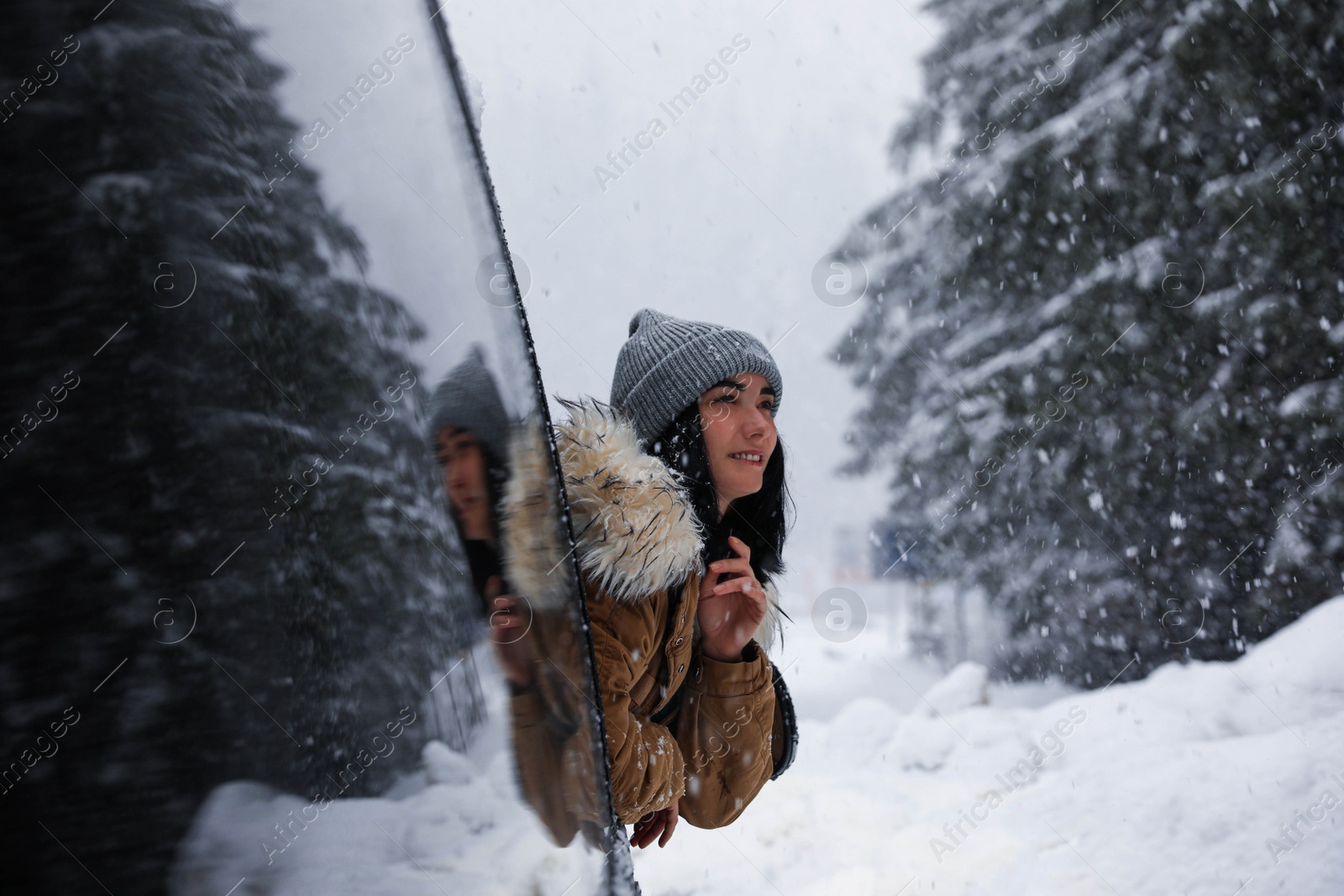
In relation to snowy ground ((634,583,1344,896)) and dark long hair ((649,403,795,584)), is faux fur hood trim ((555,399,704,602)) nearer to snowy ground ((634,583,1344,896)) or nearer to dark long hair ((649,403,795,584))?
dark long hair ((649,403,795,584))

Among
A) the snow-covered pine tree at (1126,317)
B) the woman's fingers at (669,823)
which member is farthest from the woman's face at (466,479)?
the snow-covered pine tree at (1126,317)

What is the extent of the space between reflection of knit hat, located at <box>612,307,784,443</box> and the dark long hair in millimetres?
50

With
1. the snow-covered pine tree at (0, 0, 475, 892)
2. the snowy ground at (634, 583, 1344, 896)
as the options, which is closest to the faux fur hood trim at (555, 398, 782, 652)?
the snow-covered pine tree at (0, 0, 475, 892)

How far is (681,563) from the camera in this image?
1649 millimetres

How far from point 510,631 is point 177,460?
0.36 meters

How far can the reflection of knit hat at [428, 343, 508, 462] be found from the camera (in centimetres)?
71

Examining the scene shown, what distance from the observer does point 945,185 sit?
8078 millimetres

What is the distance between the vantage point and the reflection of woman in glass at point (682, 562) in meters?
1.57

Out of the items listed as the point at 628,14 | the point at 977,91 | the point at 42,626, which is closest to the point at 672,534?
the point at 42,626

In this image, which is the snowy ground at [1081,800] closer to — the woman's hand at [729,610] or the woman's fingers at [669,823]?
the woman's hand at [729,610]

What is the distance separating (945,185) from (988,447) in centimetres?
265

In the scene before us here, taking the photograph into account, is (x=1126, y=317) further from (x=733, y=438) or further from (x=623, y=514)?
(x=623, y=514)

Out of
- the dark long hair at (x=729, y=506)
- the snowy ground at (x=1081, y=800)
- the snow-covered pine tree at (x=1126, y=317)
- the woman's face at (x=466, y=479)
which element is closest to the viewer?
the woman's face at (x=466, y=479)

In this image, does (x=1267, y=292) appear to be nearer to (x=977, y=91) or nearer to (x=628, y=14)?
(x=977, y=91)
